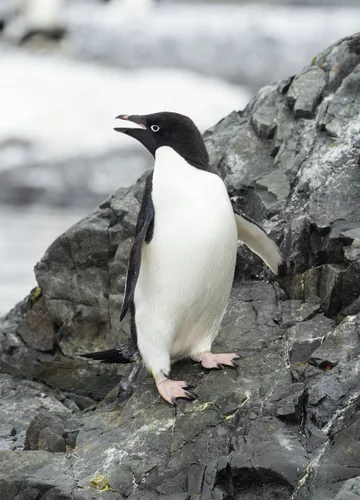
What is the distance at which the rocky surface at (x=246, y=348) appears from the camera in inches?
120

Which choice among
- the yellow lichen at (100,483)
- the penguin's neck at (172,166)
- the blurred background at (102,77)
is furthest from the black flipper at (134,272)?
the blurred background at (102,77)

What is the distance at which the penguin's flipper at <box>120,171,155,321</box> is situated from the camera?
371 cm

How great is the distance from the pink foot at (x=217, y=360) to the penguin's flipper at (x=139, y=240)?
0.43 m

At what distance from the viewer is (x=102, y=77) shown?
16.9 meters

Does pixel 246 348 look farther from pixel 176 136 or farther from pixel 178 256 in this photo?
pixel 176 136

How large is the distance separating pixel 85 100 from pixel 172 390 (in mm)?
12485

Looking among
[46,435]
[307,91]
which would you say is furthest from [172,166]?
[307,91]

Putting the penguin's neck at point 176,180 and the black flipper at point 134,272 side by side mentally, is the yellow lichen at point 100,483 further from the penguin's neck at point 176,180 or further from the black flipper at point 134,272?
the penguin's neck at point 176,180

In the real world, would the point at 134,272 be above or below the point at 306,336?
above

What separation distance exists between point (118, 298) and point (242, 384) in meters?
1.78

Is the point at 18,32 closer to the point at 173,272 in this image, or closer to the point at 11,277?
the point at 11,277

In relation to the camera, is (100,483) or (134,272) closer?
(100,483)

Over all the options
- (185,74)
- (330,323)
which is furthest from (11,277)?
(185,74)

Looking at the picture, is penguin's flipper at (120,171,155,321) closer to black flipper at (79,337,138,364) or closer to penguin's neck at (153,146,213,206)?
penguin's neck at (153,146,213,206)
